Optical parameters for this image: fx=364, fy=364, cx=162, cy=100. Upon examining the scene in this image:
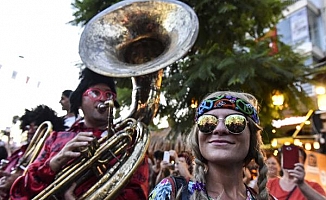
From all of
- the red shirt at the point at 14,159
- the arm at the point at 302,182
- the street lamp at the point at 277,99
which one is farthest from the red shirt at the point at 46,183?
the street lamp at the point at 277,99

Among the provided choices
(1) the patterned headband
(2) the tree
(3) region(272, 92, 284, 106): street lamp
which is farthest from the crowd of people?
(3) region(272, 92, 284, 106): street lamp

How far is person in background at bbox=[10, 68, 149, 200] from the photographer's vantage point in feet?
6.57

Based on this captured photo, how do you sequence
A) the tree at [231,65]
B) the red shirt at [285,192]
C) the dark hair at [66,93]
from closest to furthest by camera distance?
Result: the red shirt at [285,192]
the dark hair at [66,93]
the tree at [231,65]

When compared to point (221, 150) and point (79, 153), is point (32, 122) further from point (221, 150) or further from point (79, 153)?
point (221, 150)

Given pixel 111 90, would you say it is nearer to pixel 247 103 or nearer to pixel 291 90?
pixel 247 103

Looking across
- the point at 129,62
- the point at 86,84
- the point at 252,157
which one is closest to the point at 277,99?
the point at 129,62

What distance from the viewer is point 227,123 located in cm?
132

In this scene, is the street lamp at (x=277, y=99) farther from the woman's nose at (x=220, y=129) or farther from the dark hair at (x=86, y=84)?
the woman's nose at (x=220, y=129)

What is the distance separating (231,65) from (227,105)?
3692 mm

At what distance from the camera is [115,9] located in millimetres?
2867

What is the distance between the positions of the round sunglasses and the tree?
3403 millimetres

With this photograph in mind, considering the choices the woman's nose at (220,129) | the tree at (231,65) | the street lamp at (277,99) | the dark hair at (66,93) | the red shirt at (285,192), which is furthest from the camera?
the street lamp at (277,99)

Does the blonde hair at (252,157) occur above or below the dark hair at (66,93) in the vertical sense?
below

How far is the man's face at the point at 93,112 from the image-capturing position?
2.29m
